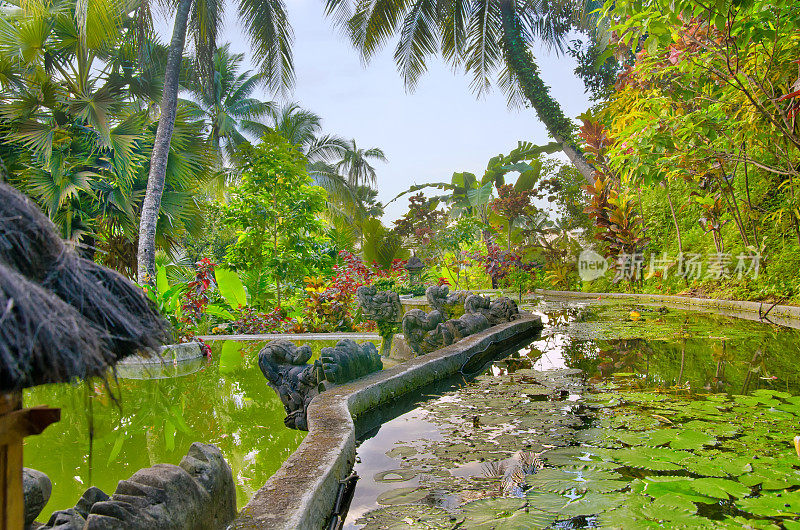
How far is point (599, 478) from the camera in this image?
1993 millimetres

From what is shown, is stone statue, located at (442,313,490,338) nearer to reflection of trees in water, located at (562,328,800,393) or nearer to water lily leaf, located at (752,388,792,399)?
reflection of trees in water, located at (562,328,800,393)

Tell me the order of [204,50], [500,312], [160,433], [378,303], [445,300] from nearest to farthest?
[160,433], [378,303], [445,300], [500,312], [204,50]

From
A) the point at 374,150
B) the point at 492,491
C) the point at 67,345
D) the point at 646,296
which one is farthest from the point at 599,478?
the point at 374,150

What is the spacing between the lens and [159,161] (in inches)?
305

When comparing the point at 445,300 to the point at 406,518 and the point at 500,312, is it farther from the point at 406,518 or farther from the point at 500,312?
the point at 406,518

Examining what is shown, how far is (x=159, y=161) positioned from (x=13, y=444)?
7.68 m

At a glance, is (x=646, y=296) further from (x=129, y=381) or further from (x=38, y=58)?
(x=38, y=58)

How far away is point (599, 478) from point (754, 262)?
Answer: 29.1 ft

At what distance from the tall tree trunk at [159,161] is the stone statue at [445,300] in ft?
11.4

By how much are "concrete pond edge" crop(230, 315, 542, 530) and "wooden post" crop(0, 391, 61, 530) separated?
67cm

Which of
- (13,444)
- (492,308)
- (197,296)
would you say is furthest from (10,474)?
(492,308)

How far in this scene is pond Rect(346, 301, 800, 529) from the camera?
1.73m

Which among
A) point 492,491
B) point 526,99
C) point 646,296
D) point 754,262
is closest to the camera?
point 492,491

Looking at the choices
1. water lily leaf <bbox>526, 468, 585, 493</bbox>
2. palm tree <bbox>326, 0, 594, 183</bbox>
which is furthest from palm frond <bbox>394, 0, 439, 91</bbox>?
water lily leaf <bbox>526, 468, 585, 493</bbox>
